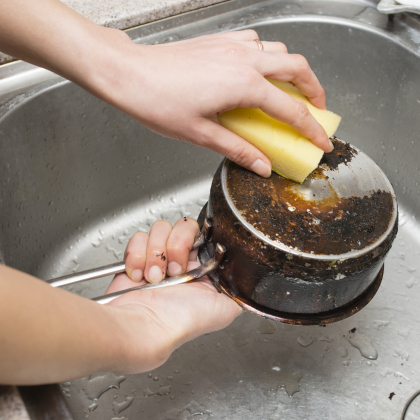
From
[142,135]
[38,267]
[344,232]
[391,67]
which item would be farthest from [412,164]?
[38,267]

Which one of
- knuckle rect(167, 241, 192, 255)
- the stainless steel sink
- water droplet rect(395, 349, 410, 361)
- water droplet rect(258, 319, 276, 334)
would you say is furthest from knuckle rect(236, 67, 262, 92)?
water droplet rect(395, 349, 410, 361)

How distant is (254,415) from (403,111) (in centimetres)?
109

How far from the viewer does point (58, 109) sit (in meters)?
1.20

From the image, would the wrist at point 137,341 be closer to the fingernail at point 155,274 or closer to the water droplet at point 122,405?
the fingernail at point 155,274

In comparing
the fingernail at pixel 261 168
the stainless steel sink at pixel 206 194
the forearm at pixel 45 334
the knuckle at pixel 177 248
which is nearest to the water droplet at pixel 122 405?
the stainless steel sink at pixel 206 194

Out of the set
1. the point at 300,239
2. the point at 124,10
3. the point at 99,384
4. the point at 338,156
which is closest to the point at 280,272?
the point at 300,239

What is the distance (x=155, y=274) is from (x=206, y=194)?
26.1 inches

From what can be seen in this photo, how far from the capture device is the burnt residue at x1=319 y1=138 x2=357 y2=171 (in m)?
0.87

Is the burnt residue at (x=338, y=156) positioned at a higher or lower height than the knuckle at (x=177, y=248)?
higher

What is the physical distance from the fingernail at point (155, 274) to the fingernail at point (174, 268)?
0.03 metres

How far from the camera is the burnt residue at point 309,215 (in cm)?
75

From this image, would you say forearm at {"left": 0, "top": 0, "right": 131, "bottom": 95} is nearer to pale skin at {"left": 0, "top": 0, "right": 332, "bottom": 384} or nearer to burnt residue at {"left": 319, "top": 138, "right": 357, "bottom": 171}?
pale skin at {"left": 0, "top": 0, "right": 332, "bottom": 384}

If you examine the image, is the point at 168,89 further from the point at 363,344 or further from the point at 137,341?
the point at 363,344

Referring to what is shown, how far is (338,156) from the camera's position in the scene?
2.94 feet
